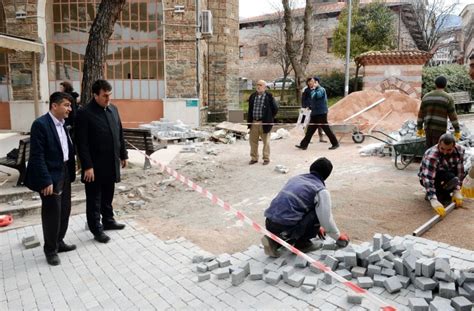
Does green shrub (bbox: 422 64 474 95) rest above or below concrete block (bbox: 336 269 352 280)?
above

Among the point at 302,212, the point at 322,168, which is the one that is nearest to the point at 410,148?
the point at 322,168

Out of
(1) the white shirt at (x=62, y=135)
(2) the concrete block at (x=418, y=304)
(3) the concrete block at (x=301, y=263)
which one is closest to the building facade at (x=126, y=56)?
(1) the white shirt at (x=62, y=135)

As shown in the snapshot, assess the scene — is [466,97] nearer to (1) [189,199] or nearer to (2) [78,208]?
(1) [189,199]

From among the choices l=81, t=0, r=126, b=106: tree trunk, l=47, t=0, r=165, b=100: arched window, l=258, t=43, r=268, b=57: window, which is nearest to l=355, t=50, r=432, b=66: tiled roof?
l=47, t=0, r=165, b=100: arched window

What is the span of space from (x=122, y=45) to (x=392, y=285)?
14.6 metres

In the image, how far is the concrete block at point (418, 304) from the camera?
3445 mm

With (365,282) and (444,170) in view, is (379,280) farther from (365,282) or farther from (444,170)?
(444,170)

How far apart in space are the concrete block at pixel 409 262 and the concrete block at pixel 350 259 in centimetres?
44

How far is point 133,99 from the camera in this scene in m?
16.6

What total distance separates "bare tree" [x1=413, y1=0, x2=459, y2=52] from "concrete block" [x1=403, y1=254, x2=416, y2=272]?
30.0 metres

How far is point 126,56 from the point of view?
16453 millimetres

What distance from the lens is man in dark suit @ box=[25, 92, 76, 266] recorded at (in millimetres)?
4461

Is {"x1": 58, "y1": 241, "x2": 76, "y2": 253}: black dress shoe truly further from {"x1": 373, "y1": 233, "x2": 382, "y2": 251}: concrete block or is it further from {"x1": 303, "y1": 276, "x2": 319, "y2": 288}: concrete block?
{"x1": 373, "y1": 233, "x2": 382, "y2": 251}: concrete block


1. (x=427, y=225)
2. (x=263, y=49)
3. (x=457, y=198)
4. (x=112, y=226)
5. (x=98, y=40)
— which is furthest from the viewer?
(x=263, y=49)
